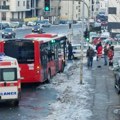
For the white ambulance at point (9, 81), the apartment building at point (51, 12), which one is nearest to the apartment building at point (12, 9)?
the apartment building at point (51, 12)

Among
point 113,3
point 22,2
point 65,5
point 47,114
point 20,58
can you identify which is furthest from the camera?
point 65,5

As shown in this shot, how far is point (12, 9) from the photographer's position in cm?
12006

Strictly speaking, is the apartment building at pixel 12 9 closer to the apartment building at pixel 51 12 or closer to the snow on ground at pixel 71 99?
the apartment building at pixel 51 12

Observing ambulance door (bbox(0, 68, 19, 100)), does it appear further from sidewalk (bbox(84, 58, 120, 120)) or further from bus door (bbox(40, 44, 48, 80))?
bus door (bbox(40, 44, 48, 80))

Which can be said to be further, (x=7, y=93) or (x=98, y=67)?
(x=98, y=67)

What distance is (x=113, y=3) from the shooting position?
91562 millimetres

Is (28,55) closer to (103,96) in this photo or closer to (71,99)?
(103,96)

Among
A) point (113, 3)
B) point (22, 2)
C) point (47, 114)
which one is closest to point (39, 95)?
point (47, 114)

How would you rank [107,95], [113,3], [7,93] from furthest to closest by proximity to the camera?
[113,3]
[107,95]
[7,93]

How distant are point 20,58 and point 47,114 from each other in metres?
8.36

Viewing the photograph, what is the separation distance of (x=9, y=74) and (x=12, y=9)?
98.4 metres

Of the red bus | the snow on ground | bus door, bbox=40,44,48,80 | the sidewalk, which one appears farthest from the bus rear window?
bus door, bbox=40,44,48,80

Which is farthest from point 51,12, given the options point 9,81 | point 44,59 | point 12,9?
point 9,81

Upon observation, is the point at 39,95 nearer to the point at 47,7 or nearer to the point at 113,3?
the point at 47,7
